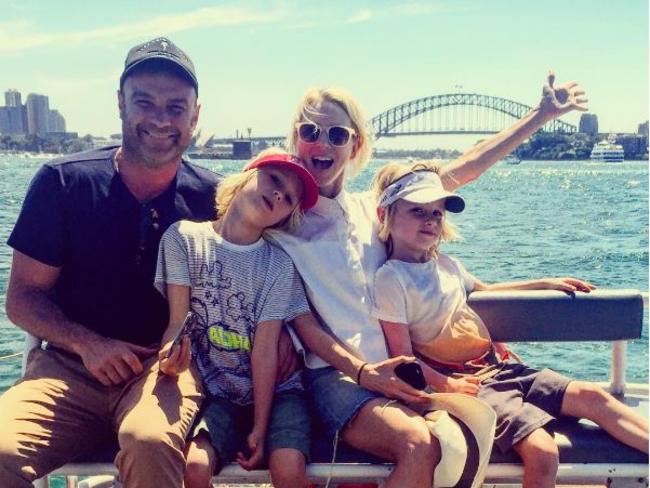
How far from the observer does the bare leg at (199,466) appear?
2451mm

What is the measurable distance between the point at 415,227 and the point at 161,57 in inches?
45.4

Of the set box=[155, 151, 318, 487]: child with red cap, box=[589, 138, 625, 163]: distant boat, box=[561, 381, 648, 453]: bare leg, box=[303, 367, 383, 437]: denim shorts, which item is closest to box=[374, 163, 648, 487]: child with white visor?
box=[561, 381, 648, 453]: bare leg


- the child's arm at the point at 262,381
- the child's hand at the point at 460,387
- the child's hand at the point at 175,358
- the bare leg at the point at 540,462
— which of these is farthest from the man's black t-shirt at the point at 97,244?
the bare leg at the point at 540,462

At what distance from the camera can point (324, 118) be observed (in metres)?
3.08

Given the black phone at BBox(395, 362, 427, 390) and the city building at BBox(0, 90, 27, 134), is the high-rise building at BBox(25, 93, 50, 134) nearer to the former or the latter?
the city building at BBox(0, 90, 27, 134)

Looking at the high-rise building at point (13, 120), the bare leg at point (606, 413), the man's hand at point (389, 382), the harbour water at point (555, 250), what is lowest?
the harbour water at point (555, 250)

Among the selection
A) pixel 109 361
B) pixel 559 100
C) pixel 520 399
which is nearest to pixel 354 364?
pixel 520 399

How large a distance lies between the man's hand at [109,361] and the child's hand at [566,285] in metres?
1.66

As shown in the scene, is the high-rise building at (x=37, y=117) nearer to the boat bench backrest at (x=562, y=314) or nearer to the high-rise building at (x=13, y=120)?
the high-rise building at (x=13, y=120)

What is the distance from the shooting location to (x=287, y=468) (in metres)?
2.50

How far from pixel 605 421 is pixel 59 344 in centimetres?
191

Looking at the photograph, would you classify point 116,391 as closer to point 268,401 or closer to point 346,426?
point 268,401

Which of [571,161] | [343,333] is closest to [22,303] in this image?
[343,333]

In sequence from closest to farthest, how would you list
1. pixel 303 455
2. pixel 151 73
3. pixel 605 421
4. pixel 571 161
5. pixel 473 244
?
pixel 303 455 < pixel 605 421 < pixel 151 73 < pixel 473 244 < pixel 571 161
